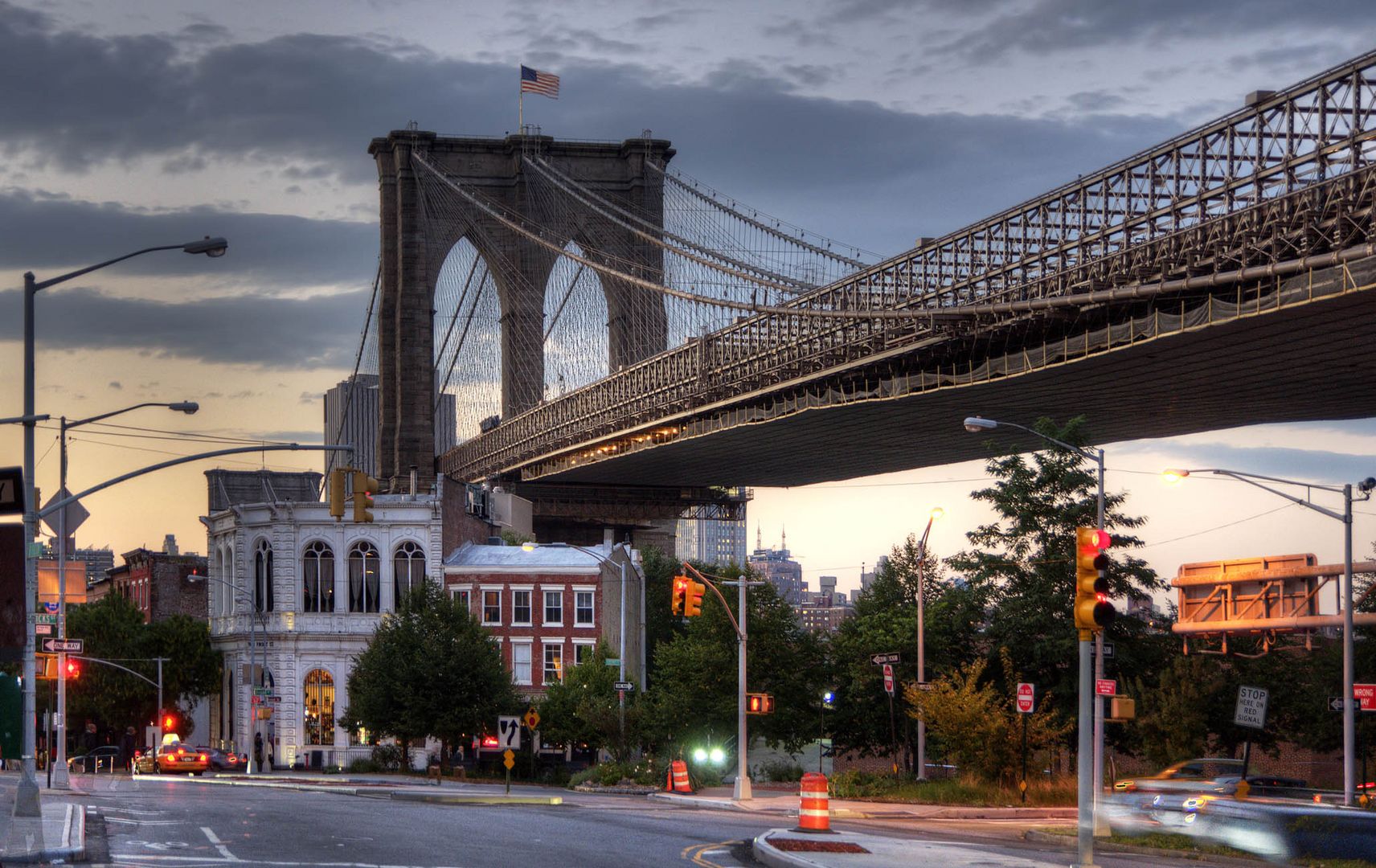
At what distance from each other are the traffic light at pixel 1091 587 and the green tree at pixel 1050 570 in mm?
32885

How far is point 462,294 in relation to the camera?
13388 centimetres

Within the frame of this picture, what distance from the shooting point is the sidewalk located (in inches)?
1586

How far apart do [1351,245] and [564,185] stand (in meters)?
82.8

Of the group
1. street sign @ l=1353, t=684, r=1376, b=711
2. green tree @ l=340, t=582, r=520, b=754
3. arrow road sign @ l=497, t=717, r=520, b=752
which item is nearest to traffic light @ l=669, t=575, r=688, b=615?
arrow road sign @ l=497, t=717, r=520, b=752

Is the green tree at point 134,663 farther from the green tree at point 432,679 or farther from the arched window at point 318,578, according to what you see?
the green tree at point 432,679

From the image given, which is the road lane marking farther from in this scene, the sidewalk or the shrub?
the shrub

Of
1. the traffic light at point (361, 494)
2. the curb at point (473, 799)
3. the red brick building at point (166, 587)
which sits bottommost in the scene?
the curb at point (473, 799)

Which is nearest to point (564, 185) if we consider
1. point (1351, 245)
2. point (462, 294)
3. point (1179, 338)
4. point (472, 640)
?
point (462, 294)

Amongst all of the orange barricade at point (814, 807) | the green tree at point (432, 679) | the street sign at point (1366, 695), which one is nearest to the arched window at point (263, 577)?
the green tree at point (432, 679)

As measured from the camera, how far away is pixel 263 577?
266 feet

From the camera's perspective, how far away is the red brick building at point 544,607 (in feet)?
257

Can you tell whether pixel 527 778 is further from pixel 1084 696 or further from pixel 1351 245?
pixel 1084 696

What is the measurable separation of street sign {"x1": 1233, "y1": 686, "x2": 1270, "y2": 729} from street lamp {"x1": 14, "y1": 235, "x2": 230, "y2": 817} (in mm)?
21698

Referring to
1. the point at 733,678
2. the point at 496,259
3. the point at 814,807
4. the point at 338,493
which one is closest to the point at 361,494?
the point at 338,493
